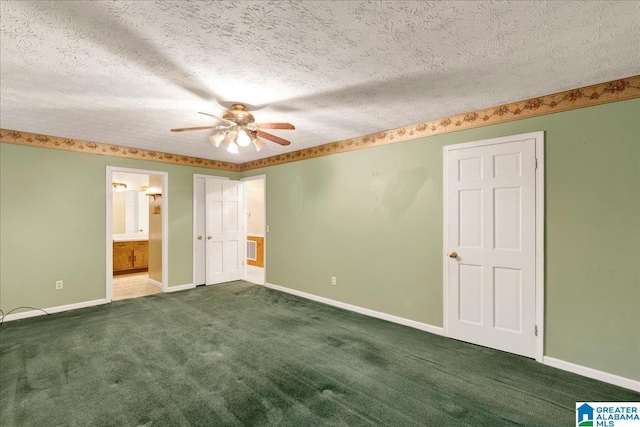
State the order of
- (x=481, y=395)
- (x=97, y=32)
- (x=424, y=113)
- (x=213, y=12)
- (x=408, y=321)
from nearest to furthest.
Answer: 1. (x=213, y=12)
2. (x=97, y=32)
3. (x=481, y=395)
4. (x=424, y=113)
5. (x=408, y=321)

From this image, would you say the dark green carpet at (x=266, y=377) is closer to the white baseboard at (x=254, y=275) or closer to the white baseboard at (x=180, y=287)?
the white baseboard at (x=180, y=287)

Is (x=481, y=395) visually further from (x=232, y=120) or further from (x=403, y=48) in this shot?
(x=232, y=120)

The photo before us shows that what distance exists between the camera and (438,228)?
345 cm

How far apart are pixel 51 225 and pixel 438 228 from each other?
5156mm

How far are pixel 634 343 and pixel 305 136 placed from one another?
3.85m

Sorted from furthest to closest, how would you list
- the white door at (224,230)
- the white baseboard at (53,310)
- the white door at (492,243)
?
the white door at (224,230)
the white baseboard at (53,310)
the white door at (492,243)

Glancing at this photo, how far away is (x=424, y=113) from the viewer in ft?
10.6

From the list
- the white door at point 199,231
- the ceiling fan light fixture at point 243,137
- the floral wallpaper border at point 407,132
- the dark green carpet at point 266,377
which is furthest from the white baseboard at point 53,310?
the ceiling fan light fixture at point 243,137

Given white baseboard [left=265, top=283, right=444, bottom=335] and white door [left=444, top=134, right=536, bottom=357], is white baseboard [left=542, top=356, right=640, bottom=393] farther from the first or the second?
white baseboard [left=265, top=283, right=444, bottom=335]

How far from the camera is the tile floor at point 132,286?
16.9ft

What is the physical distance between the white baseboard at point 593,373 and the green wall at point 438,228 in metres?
0.04

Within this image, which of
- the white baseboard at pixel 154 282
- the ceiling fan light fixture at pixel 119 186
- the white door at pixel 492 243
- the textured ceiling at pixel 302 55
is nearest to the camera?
the textured ceiling at pixel 302 55

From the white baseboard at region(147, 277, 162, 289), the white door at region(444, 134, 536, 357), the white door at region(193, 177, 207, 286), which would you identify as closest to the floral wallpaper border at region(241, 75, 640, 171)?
the white door at region(444, 134, 536, 357)

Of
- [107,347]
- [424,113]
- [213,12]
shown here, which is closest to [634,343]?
[424,113]
